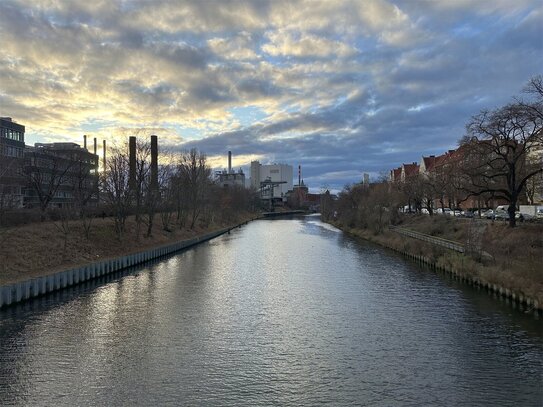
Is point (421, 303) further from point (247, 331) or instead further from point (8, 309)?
point (8, 309)

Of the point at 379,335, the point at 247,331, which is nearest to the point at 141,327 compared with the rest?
the point at 247,331

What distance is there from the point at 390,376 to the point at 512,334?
319 inches

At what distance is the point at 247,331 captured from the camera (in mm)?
20547

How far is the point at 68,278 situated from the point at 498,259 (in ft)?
95.2

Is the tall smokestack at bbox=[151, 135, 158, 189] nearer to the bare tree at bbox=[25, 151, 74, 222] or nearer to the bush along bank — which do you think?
the bare tree at bbox=[25, 151, 74, 222]

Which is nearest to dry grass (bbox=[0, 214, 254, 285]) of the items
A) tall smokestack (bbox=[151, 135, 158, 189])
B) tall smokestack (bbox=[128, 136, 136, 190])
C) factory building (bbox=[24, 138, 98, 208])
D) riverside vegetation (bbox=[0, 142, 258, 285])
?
riverside vegetation (bbox=[0, 142, 258, 285])

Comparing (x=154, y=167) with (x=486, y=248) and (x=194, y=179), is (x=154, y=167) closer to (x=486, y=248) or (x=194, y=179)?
(x=194, y=179)

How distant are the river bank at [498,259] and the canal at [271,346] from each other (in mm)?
1224

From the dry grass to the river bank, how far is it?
2911cm

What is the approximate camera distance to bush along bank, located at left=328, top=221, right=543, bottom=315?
24.0 metres

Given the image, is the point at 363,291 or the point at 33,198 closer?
the point at 363,291

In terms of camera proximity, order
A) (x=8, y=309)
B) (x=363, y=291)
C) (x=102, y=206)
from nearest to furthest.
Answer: (x=8, y=309) < (x=363, y=291) < (x=102, y=206)

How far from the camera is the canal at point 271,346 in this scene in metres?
13.9

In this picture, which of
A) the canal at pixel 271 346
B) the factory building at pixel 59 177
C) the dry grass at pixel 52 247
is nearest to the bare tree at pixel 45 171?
the factory building at pixel 59 177
